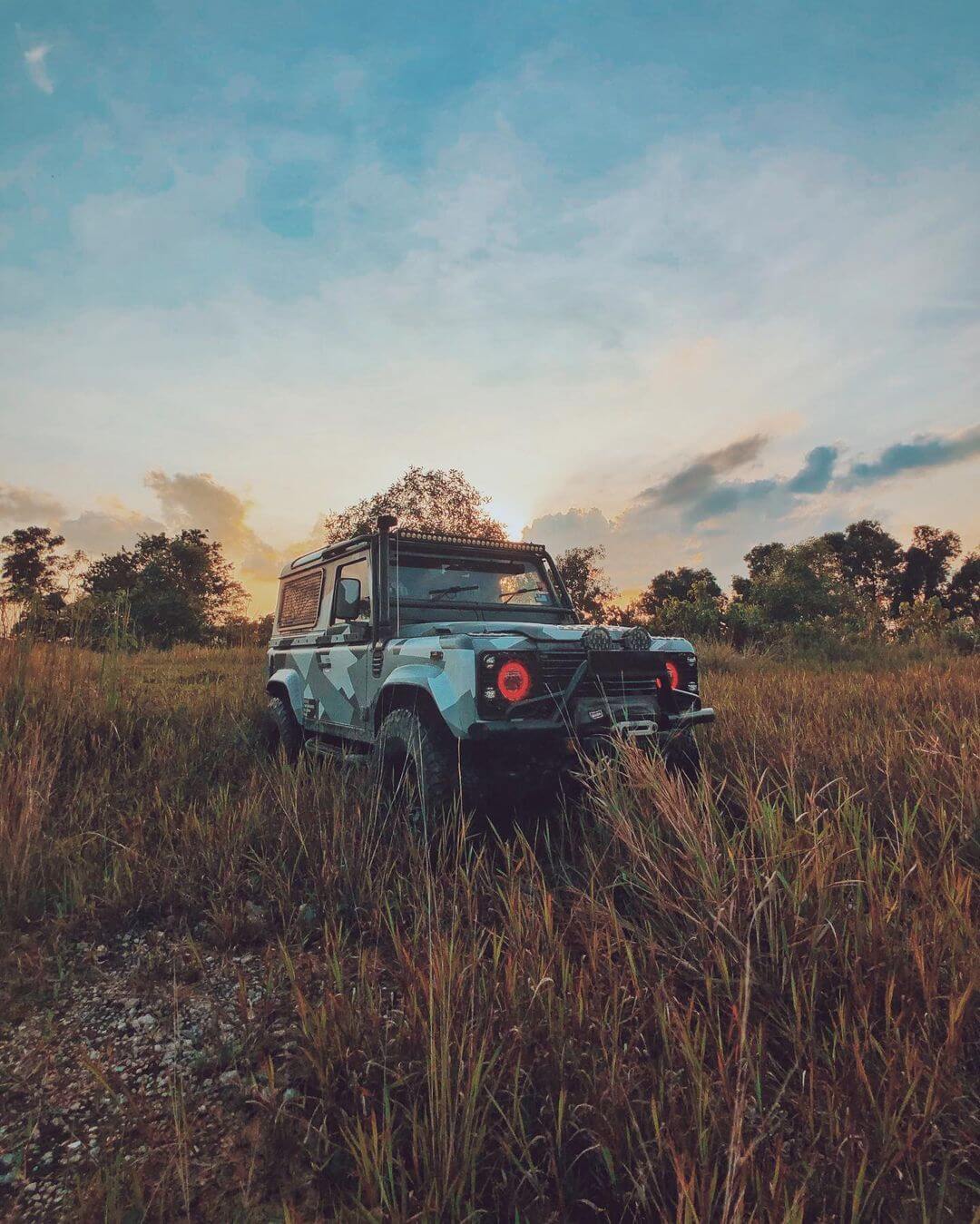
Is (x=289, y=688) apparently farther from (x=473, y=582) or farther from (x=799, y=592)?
(x=799, y=592)

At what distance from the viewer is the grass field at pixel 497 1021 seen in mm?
1339

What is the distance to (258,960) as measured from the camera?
8.14ft

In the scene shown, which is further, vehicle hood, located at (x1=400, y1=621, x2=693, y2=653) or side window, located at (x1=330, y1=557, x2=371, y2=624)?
side window, located at (x1=330, y1=557, x2=371, y2=624)

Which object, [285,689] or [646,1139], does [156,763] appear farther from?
[646,1139]

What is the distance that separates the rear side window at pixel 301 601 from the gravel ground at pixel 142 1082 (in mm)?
3331

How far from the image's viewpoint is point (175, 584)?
3556 cm

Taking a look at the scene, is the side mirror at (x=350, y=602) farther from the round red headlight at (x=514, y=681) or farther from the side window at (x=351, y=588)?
the round red headlight at (x=514, y=681)

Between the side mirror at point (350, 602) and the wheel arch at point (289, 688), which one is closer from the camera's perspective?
the side mirror at point (350, 602)

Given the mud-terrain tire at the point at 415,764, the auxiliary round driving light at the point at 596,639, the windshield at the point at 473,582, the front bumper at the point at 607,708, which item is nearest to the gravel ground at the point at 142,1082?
the mud-terrain tire at the point at 415,764

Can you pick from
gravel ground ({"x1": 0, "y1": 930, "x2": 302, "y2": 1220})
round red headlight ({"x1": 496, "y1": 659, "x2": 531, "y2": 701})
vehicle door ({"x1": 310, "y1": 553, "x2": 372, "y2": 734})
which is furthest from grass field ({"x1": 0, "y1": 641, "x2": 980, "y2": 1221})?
vehicle door ({"x1": 310, "y1": 553, "x2": 372, "y2": 734})

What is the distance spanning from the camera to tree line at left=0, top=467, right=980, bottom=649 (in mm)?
6016

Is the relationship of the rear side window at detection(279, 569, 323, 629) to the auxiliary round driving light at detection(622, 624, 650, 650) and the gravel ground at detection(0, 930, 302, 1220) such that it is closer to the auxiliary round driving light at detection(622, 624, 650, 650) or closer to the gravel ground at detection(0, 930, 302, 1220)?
the auxiliary round driving light at detection(622, 624, 650, 650)

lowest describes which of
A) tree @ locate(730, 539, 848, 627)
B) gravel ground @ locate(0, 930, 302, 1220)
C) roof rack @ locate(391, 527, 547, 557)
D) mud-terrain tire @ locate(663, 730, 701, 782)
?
gravel ground @ locate(0, 930, 302, 1220)

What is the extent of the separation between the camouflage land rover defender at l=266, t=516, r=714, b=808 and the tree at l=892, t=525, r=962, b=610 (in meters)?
42.6
